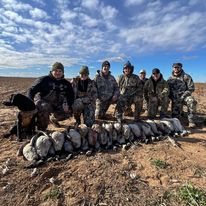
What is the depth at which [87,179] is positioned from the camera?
158 inches

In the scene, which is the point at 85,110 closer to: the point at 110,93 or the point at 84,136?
the point at 110,93

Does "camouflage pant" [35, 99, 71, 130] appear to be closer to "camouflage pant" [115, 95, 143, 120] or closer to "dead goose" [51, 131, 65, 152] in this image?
"dead goose" [51, 131, 65, 152]

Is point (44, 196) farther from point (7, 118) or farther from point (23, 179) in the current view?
point (7, 118)

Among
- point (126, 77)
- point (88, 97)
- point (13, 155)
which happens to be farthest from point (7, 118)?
point (126, 77)

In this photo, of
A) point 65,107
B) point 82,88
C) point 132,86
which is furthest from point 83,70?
point 132,86

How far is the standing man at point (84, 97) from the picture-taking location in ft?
22.5

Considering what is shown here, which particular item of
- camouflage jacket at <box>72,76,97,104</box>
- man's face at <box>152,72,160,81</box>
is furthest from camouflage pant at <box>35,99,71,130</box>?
man's face at <box>152,72,160,81</box>

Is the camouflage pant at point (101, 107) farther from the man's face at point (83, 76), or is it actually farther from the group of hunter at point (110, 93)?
the man's face at point (83, 76)

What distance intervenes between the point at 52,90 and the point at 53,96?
6.6 inches

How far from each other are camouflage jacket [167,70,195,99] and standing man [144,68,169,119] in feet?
1.38

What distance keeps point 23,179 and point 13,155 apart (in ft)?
3.32

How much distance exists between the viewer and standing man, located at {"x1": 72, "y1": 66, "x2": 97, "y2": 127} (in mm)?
6859

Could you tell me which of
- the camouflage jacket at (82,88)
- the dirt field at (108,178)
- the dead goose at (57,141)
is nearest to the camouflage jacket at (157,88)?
the camouflage jacket at (82,88)

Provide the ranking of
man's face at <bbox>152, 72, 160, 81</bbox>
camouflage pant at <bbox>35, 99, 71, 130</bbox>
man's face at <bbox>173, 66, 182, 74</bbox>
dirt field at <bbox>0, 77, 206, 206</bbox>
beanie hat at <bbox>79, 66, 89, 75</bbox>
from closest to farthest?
dirt field at <bbox>0, 77, 206, 206</bbox>, camouflage pant at <bbox>35, 99, 71, 130</bbox>, beanie hat at <bbox>79, 66, 89, 75</bbox>, man's face at <bbox>152, 72, 160, 81</bbox>, man's face at <bbox>173, 66, 182, 74</bbox>
